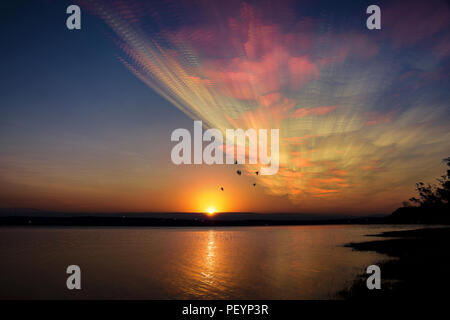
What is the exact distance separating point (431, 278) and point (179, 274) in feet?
105

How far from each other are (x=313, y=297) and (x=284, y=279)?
35.3ft

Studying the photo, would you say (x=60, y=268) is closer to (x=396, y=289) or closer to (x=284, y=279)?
(x=284, y=279)

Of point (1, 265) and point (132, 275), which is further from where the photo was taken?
point (1, 265)

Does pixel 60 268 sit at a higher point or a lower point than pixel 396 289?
lower
